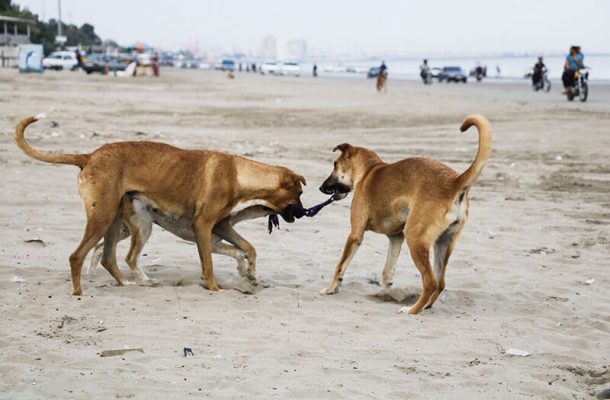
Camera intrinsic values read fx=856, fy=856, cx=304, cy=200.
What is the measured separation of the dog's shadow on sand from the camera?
23.9ft

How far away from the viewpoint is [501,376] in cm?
514

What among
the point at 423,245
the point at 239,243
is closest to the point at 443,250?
the point at 423,245

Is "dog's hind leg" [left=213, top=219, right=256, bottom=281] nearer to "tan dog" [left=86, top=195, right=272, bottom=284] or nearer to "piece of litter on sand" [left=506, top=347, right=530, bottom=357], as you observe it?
"tan dog" [left=86, top=195, right=272, bottom=284]

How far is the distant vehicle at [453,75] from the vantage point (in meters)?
67.3

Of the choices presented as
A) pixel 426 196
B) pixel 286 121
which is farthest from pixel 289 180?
pixel 286 121

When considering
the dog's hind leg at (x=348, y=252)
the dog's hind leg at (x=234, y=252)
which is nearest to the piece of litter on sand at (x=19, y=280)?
the dog's hind leg at (x=234, y=252)

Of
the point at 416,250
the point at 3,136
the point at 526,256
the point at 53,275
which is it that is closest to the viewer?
the point at 416,250

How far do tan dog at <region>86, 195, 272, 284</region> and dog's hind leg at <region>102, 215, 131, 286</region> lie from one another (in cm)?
4

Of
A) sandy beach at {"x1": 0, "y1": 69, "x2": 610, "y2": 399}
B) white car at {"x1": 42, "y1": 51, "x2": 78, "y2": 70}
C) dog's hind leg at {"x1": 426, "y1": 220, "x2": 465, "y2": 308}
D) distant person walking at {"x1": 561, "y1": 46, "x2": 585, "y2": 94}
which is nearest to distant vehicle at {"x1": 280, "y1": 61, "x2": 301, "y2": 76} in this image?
white car at {"x1": 42, "y1": 51, "x2": 78, "y2": 70}

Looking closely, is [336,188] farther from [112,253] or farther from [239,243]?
[112,253]

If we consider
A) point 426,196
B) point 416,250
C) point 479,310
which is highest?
point 426,196

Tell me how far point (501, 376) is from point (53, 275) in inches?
158

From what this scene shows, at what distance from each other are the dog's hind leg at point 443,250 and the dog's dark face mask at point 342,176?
120 cm

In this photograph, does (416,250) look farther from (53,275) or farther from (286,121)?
(286,121)
